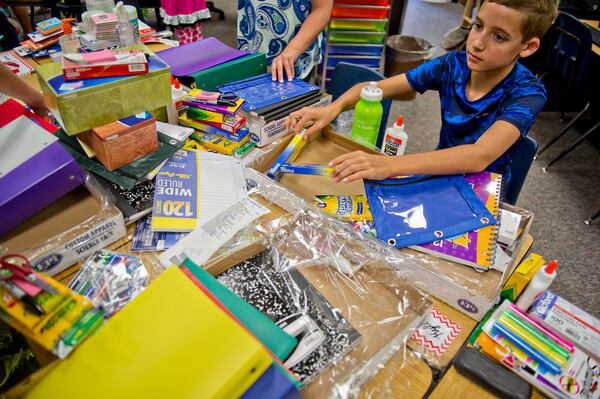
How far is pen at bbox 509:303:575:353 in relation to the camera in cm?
72

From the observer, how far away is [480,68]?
1.15 metres

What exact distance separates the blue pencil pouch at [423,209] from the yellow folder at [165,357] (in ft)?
1.48

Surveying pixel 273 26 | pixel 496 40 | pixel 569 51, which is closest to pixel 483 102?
pixel 496 40

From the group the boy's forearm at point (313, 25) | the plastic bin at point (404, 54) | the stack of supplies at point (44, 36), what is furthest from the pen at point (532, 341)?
the plastic bin at point (404, 54)

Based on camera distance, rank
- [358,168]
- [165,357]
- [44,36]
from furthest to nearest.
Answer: [44,36]
[358,168]
[165,357]

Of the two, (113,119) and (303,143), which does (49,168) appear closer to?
(113,119)

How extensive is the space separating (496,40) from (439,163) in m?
0.40

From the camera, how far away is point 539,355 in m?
0.70

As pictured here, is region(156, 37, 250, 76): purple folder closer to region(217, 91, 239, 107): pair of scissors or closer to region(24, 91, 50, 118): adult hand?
region(217, 91, 239, 107): pair of scissors

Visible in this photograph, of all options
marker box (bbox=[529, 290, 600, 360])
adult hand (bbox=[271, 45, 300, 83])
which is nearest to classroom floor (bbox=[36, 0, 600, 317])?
marker box (bbox=[529, 290, 600, 360])

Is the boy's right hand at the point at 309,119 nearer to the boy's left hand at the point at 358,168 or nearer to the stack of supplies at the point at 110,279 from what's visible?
the boy's left hand at the point at 358,168

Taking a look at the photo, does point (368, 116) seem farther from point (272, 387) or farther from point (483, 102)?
point (272, 387)

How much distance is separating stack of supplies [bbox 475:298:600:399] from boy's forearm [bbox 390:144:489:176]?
0.40 metres

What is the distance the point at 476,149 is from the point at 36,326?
104 cm
